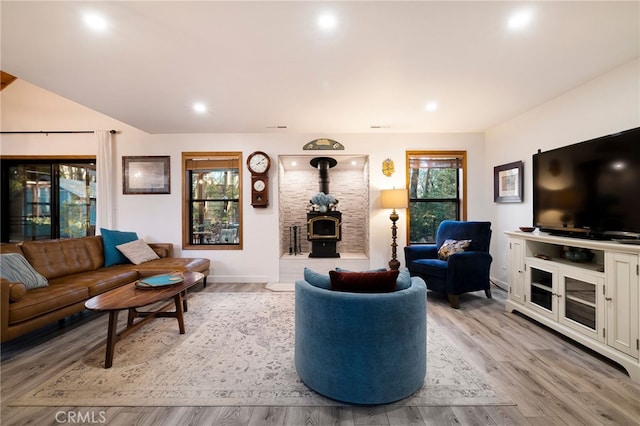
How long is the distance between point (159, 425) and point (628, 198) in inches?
145

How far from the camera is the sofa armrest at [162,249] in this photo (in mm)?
4055

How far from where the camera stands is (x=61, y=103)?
423 centimetres

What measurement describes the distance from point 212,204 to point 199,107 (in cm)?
186

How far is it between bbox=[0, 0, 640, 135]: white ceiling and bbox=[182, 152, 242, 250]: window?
1.39 meters

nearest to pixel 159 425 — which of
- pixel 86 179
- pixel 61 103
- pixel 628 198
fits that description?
A: pixel 628 198

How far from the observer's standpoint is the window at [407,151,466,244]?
444cm

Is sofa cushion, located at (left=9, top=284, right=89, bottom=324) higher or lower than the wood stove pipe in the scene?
lower

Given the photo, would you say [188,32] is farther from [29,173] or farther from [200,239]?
[29,173]

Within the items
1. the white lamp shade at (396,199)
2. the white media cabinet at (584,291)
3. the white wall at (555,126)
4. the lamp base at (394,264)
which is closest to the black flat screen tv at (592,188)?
the white media cabinet at (584,291)

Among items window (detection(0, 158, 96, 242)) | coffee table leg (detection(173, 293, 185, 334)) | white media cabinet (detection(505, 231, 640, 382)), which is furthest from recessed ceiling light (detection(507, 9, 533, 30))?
window (detection(0, 158, 96, 242))

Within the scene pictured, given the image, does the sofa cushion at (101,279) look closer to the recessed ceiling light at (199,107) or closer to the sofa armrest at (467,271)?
the recessed ceiling light at (199,107)

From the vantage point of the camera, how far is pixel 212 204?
4.58 m

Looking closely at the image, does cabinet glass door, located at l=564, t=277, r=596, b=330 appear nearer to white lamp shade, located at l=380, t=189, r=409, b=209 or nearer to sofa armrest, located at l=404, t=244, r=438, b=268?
sofa armrest, located at l=404, t=244, r=438, b=268

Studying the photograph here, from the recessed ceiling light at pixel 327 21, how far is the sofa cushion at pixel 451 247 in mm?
2981
